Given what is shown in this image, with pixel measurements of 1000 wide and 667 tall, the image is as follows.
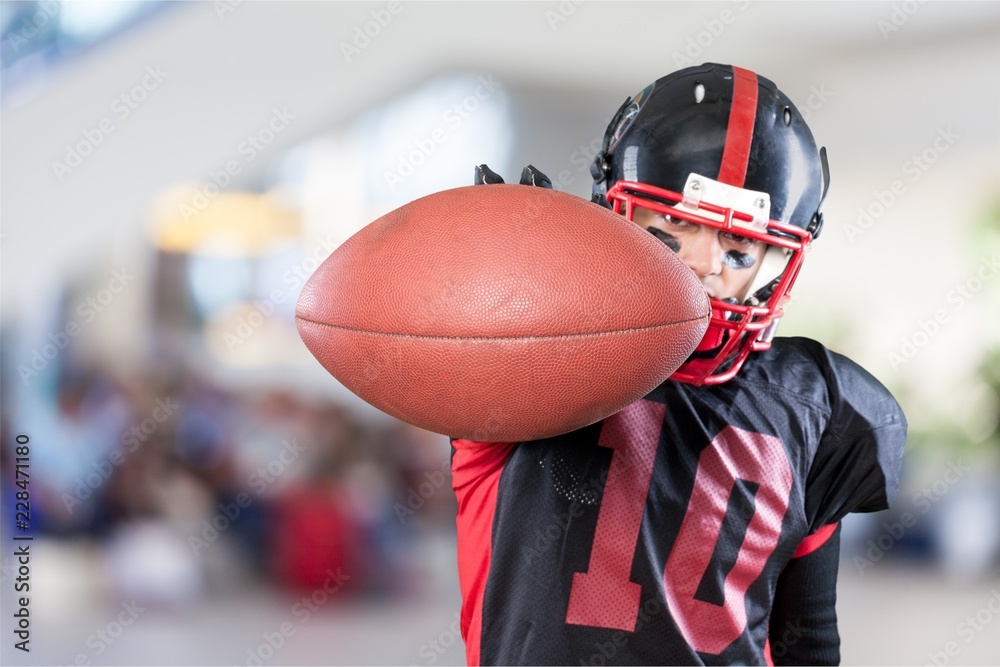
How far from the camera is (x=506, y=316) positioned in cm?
90

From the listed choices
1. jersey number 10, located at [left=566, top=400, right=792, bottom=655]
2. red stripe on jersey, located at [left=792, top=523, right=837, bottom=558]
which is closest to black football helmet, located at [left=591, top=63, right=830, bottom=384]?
jersey number 10, located at [left=566, top=400, right=792, bottom=655]

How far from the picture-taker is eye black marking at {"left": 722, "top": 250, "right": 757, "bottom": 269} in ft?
4.50

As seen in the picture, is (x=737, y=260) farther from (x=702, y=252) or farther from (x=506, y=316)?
(x=506, y=316)

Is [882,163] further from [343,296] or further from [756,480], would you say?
[343,296]

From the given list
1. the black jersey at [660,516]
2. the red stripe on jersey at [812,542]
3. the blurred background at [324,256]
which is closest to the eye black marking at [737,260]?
the black jersey at [660,516]

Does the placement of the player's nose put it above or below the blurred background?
above

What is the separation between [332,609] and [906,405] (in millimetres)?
3239

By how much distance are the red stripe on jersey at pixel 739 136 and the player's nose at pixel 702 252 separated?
81 mm

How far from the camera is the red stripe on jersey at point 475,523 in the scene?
117 cm

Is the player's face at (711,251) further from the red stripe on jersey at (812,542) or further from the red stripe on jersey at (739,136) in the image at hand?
the red stripe on jersey at (812,542)

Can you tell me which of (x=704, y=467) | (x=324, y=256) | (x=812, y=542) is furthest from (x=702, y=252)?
(x=324, y=256)

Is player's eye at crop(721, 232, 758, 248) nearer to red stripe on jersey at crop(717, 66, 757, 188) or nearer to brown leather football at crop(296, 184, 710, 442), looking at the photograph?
red stripe on jersey at crop(717, 66, 757, 188)

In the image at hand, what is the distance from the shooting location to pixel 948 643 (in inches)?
155

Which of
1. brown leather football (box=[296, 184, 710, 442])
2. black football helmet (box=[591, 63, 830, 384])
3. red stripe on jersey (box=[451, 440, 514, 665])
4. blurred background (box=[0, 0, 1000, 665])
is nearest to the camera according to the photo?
brown leather football (box=[296, 184, 710, 442])
